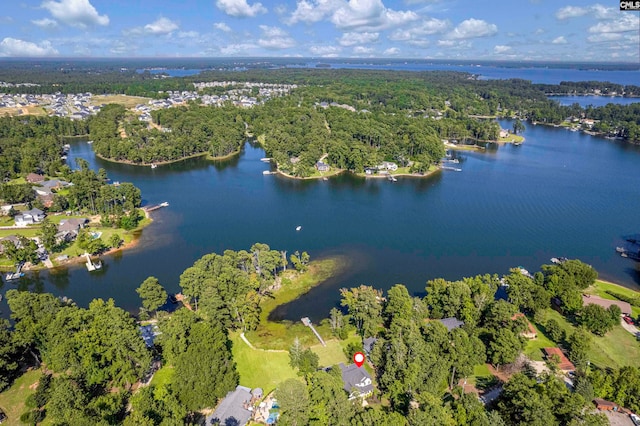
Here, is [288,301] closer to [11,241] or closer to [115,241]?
[115,241]

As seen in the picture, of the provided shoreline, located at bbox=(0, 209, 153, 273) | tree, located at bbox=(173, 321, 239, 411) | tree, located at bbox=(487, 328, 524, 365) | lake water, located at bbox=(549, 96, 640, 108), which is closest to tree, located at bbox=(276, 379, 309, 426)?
tree, located at bbox=(173, 321, 239, 411)

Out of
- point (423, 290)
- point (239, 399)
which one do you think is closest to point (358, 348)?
point (239, 399)

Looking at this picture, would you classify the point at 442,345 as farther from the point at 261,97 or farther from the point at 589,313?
the point at 261,97

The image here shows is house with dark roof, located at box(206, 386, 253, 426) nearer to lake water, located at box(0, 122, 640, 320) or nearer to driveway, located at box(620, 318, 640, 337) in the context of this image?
lake water, located at box(0, 122, 640, 320)

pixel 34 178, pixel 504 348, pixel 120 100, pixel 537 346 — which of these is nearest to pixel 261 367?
pixel 504 348

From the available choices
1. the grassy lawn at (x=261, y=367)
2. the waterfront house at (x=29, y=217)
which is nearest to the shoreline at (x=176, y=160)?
the waterfront house at (x=29, y=217)

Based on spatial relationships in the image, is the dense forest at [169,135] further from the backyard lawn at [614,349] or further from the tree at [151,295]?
the backyard lawn at [614,349]

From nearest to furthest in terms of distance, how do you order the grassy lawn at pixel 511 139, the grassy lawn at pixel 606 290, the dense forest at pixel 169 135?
the grassy lawn at pixel 606 290, the dense forest at pixel 169 135, the grassy lawn at pixel 511 139

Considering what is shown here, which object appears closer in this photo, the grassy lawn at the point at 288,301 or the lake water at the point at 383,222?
the grassy lawn at the point at 288,301
